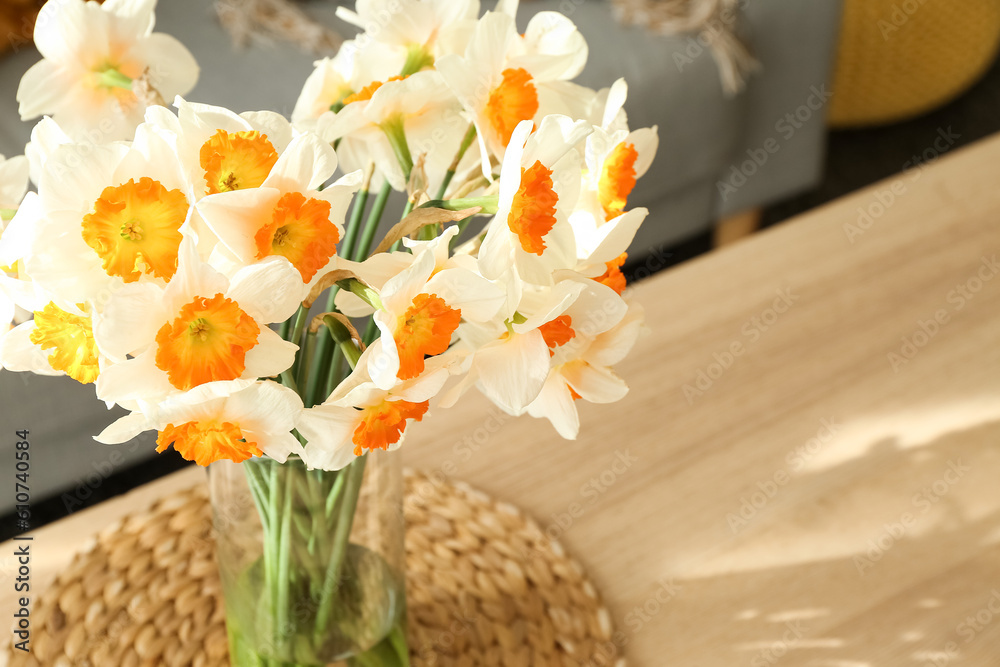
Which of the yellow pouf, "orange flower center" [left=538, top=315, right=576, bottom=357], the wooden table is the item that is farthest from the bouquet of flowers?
the yellow pouf

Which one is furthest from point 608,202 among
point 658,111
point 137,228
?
point 658,111

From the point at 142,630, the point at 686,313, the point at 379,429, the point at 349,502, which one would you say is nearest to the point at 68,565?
the point at 142,630

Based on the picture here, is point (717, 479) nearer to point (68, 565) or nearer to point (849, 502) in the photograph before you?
point (849, 502)

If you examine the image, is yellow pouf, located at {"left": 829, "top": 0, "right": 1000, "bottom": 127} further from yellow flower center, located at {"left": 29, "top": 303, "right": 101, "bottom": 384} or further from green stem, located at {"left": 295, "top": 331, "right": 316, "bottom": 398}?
yellow flower center, located at {"left": 29, "top": 303, "right": 101, "bottom": 384}

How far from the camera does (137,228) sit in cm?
39

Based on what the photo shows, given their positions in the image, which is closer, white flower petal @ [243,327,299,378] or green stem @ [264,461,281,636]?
white flower petal @ [243,327,299,378]

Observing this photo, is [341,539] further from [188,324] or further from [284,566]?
[188,324]

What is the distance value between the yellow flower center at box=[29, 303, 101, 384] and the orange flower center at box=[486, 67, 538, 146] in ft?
0.72

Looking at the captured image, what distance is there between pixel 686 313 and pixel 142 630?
2.06ft

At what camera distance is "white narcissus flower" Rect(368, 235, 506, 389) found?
0.41m

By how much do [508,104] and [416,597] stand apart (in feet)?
1.47

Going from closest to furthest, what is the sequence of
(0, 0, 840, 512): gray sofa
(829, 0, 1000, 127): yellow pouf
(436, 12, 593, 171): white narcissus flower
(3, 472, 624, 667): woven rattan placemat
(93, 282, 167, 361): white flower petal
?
(93, 282, 167, 361): white flower petal < (436, 12, 593, 171): white narcissus flower < (3, 472, 624, 667): woven rattan placemat < (0, 0, 840, 512): gray sofa < (829, 0, 1000, 127): yellow pouf

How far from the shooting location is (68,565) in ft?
2.57

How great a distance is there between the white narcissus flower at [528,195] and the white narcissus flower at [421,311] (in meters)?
0.02
